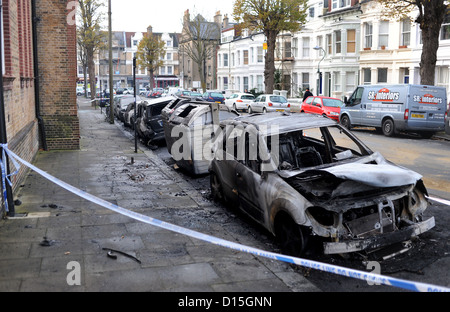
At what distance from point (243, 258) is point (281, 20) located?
30271 mm

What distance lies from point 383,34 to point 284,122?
30.7m

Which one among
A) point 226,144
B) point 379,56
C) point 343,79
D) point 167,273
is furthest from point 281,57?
point 167,273

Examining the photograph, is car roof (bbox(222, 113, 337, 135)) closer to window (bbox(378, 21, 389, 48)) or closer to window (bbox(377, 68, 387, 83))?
window (bbox(377, 68, 387, 83))

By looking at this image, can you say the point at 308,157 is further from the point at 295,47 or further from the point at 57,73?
the point at 295,47

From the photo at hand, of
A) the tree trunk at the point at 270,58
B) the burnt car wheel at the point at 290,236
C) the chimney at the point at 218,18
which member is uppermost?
the chimney at the point at 218,18

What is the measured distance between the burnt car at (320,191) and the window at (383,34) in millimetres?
29926

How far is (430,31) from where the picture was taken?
20609 mm

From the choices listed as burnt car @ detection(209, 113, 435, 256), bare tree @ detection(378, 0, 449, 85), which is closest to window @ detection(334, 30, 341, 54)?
bare tree @ detection(378, 0, 449, 85)

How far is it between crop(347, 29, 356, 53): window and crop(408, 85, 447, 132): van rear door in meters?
20.8

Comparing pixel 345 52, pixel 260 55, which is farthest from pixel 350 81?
pixel 260 55

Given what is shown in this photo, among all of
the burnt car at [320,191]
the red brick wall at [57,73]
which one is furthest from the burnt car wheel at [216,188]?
the red brick wall at [57,73]

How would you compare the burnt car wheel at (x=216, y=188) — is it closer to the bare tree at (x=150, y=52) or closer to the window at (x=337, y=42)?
the window at (x=337, y=42)

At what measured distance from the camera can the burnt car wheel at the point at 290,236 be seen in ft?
18.9

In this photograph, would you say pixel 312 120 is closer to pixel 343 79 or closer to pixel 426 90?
pixel 426 90
